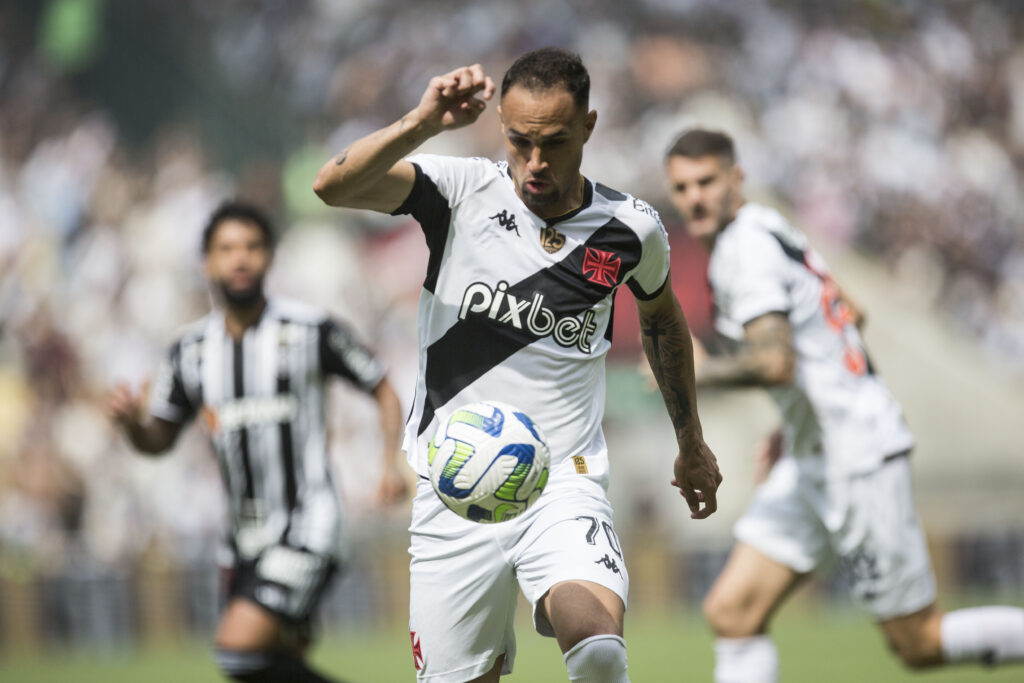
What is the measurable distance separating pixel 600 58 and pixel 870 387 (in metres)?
13.5

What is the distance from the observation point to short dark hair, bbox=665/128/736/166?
19.1ft

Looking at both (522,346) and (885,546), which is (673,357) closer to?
(522,346)

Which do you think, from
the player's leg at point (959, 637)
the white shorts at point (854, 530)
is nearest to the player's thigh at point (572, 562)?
the white shorts at point (854, 530)

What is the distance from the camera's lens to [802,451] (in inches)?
224

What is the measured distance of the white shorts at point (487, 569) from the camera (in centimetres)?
391

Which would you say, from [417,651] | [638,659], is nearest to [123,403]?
[417,651]

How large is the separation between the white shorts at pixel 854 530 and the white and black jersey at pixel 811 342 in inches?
4.0

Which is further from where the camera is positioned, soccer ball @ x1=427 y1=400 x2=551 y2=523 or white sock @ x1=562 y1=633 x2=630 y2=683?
soccer ball @ x1=427 y1=400 x2=551 y2=523

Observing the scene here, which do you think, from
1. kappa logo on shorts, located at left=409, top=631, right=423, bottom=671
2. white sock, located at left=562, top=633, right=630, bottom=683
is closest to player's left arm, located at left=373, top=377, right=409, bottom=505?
kappa logo on shorts, located at left=409, top=631, right=423, bottom=671

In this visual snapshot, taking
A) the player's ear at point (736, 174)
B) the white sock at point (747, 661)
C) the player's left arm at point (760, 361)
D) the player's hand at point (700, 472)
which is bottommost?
the white sock at point (747, 661)

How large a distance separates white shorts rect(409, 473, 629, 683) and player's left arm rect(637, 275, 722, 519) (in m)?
0.37

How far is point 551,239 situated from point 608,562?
1081 mm

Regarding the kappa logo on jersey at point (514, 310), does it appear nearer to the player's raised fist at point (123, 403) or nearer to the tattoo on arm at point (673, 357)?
the tattoo on arm at point (673, 357)

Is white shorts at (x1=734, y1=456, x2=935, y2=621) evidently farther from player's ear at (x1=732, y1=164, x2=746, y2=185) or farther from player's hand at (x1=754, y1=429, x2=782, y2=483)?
player's ear at (x1=732, y1=164, x2=746, y2=185)
